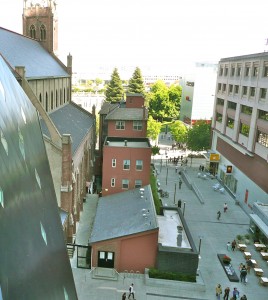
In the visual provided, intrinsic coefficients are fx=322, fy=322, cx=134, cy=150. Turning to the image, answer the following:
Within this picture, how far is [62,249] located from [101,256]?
14334 mm

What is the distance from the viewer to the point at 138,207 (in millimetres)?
31234

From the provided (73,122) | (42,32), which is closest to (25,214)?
(73,122)

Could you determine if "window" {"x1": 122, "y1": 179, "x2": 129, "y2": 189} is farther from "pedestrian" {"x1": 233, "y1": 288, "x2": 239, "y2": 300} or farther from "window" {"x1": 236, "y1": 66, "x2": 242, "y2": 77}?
"window" {"x1": 236, "y1": 66, "x2": 242, "y2": 77}

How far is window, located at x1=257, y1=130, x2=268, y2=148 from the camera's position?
126 feet

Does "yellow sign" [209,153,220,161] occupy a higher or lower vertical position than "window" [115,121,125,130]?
lower

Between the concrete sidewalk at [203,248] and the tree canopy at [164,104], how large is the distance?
50314mm

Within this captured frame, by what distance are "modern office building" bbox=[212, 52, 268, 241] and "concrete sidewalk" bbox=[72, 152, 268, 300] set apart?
3203 millimetres

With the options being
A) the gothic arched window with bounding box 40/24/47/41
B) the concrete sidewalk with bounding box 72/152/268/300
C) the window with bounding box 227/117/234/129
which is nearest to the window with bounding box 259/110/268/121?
the window with bounding box 227/117/234/129

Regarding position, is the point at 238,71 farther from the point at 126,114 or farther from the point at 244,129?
the point at 126,114

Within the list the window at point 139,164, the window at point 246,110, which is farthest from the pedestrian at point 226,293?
the window at point 246,110

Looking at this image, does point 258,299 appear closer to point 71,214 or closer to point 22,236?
point 71,214

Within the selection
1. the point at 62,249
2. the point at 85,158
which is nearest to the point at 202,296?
the point at 62,249

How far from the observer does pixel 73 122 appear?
42.4m

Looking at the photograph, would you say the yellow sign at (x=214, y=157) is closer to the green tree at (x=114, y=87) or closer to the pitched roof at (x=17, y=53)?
the pitched roof at (x=17, y=53)
